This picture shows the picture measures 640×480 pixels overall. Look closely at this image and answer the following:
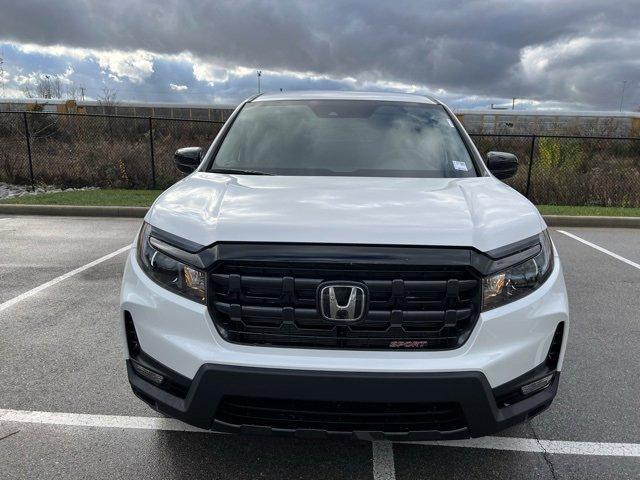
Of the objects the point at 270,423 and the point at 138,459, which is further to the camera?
the point at 138,459

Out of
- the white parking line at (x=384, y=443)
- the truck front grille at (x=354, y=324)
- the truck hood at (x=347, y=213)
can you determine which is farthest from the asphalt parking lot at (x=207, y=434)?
the truck hood at (x=347, y=213)

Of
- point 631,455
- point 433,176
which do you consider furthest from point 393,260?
point 631,455

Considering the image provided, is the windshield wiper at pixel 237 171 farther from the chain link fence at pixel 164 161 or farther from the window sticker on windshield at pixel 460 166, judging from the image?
the chain link fence at pixel 164 161

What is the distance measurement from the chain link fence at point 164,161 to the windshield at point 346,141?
9152 mm

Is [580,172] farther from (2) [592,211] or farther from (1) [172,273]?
(1) [172,273]

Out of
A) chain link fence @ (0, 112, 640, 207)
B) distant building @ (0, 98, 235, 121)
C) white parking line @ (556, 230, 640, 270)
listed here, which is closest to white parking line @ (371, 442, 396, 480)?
white parking line @ (556, 230, 640, 270)

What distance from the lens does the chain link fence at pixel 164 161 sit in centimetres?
1216

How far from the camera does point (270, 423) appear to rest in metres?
1.96

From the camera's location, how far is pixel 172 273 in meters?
2.08

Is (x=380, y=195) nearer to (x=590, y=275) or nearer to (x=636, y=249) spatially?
(x=590, y=275)

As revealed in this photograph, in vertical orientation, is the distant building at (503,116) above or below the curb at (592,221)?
Answer: above

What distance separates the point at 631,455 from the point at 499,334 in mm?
1277

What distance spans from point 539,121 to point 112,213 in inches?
926

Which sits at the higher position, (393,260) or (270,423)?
(393,260)
